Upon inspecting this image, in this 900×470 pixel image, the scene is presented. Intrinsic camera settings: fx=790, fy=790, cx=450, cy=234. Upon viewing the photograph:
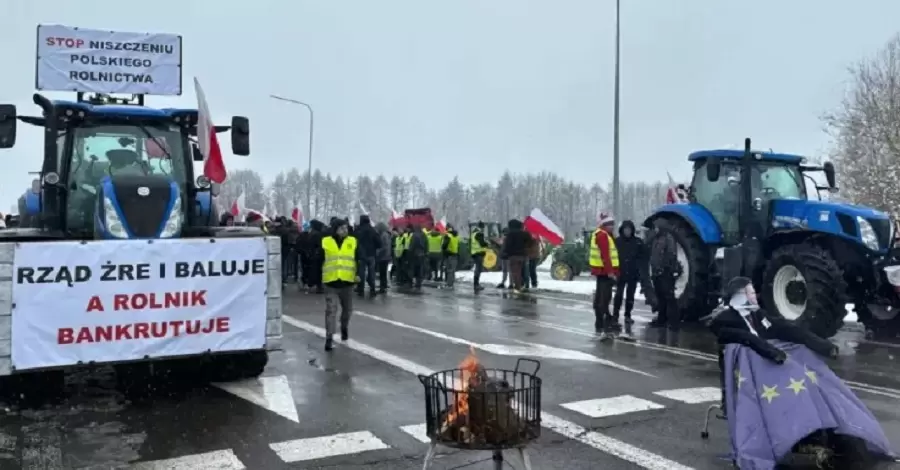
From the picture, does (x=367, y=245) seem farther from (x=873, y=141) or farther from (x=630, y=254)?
(x=873, y=141)

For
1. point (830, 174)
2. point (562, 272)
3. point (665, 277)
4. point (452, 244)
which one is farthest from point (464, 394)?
point (562, 272)

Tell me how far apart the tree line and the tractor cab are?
111m

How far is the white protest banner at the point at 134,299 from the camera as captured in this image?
6.94m

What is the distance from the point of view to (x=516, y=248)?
1927 centimetres

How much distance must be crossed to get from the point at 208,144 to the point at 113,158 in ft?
3.86

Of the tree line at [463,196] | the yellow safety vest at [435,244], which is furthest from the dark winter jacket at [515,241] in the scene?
the tree line at [463,196]

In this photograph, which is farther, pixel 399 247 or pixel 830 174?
pixel 399 247

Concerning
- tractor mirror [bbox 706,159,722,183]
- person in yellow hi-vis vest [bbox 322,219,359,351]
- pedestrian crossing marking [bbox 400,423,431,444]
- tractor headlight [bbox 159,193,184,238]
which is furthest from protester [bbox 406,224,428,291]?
pedestrian crossing marking [bbox 400,423,431,444]

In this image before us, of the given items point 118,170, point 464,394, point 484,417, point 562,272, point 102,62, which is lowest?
point 562,272

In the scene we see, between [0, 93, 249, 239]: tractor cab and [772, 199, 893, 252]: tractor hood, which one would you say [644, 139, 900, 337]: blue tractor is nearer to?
[772, 199, 893, 252]: tractor hood

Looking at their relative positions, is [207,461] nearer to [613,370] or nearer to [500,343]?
[613,370]

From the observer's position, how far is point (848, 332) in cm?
1277

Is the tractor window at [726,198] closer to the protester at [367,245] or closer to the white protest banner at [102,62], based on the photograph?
the protester at [367,245]

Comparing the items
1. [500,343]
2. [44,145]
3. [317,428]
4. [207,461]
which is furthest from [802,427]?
[44,145]
